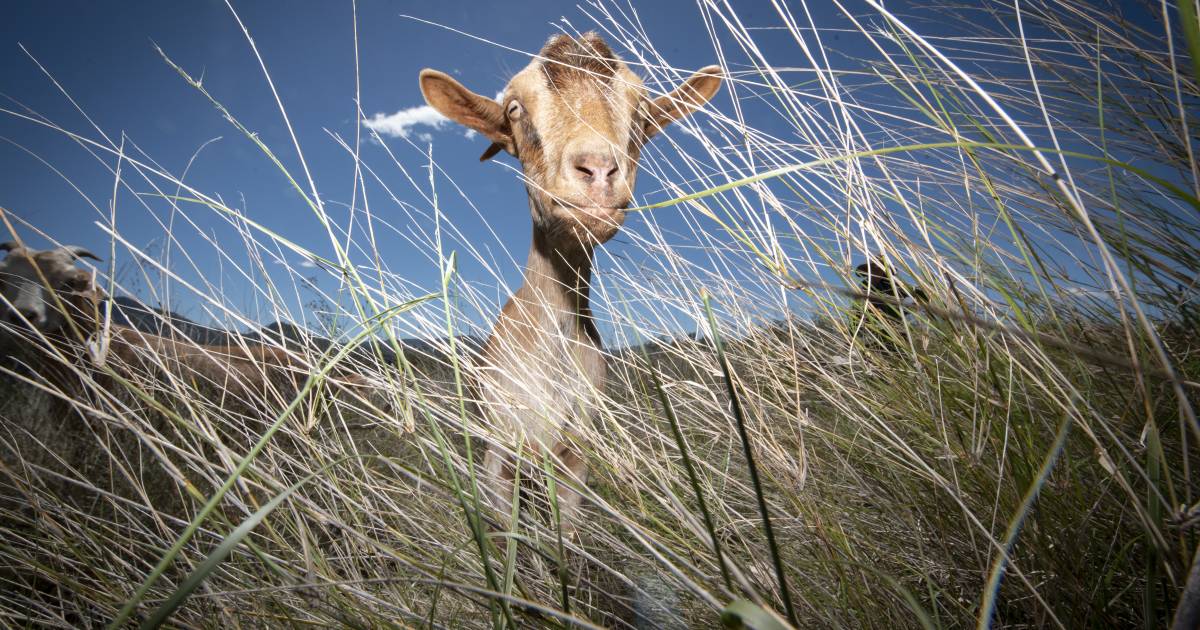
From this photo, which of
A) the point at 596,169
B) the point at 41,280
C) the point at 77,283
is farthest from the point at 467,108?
the point at 77,283

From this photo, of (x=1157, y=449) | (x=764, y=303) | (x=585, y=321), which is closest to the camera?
(x=1157, y=449)

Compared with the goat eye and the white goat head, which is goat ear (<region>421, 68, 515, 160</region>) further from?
the goat eye

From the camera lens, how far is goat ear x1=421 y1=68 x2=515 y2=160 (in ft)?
9.03

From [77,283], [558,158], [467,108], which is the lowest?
[558,158]

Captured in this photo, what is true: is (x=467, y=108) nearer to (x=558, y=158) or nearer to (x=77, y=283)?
(x=558, y=158)

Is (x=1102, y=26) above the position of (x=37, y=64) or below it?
below

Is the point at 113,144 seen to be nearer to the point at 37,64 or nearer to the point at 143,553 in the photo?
the point at 37,64

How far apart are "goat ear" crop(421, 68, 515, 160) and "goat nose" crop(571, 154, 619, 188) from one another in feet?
3.12

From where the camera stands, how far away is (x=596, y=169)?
206cm

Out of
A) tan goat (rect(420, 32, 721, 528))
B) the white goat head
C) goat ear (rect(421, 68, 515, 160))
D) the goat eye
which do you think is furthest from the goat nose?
the goat eye

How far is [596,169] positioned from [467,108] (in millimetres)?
1231

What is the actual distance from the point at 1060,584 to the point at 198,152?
2567mm

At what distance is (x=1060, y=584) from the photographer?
0.84m

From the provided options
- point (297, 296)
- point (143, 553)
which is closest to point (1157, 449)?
point (297, 296)
